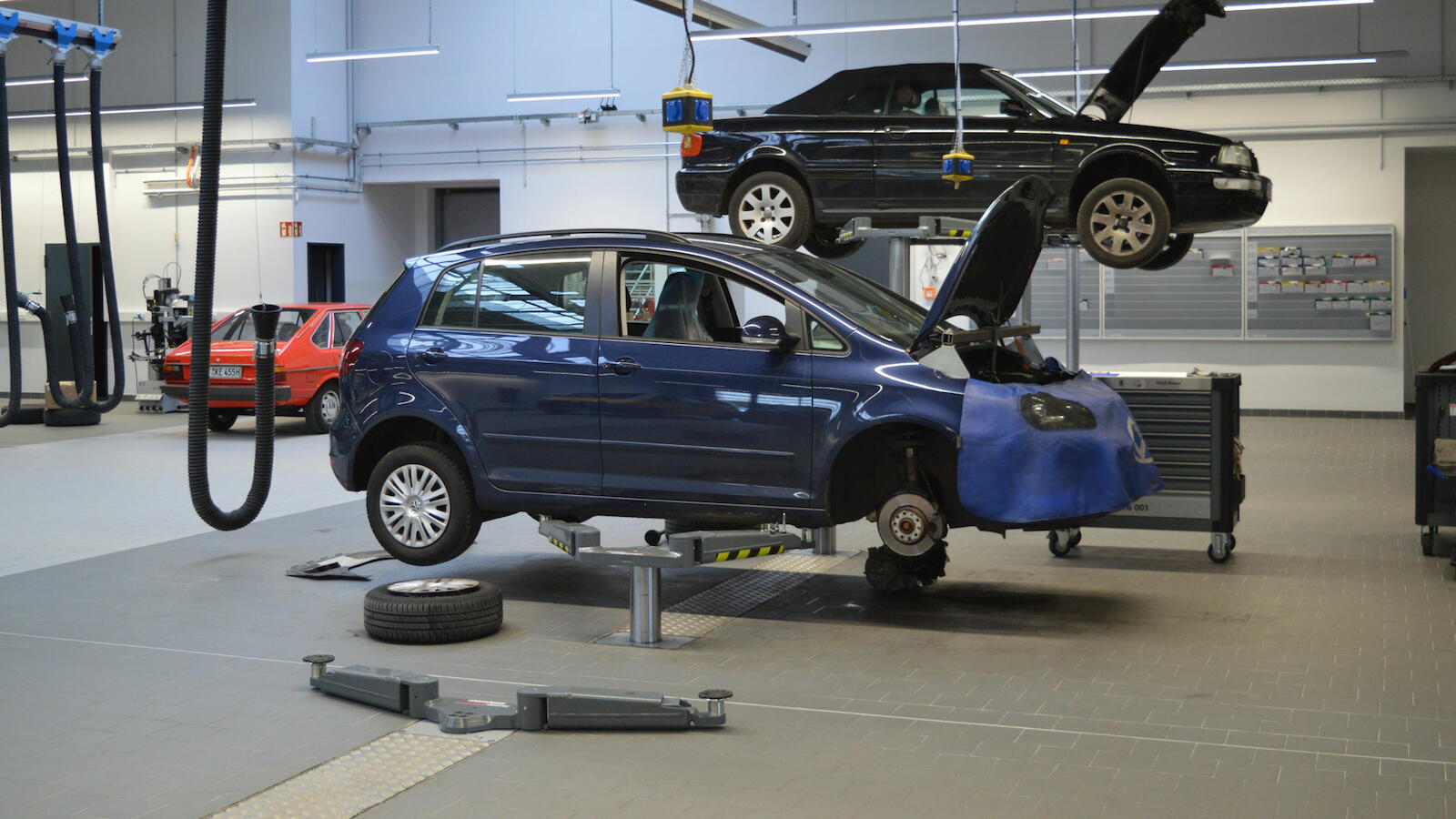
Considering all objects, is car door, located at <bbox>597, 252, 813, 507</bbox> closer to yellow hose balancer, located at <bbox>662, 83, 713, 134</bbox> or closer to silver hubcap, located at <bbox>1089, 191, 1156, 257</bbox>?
yellow hose balancer, located at <bbox>662, 83, 713, 134</bbox>

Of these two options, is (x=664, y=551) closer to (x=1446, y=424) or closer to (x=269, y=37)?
(x=1446, y=424)

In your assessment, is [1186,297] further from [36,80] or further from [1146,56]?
[36,80]

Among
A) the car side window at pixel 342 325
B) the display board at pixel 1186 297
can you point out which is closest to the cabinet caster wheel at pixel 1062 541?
the car side window at pixel 342 325

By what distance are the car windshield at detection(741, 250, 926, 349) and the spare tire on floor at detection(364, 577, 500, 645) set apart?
2009 mm

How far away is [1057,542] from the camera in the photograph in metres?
7.96

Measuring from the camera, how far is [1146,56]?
898 centimetres

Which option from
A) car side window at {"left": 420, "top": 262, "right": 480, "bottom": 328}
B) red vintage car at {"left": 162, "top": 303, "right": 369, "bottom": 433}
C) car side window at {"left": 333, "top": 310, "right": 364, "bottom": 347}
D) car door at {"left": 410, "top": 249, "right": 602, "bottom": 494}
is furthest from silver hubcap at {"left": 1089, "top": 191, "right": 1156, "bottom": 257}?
car side window at {"left": 333, "top": 310, "right": 364, "bottom": 347}

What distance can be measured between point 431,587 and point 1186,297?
13881 mm

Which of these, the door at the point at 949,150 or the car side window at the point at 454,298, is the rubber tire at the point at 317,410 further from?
the car side window at the point at 454,298

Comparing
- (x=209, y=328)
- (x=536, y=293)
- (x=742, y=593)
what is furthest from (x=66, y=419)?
(x=209, y=328)

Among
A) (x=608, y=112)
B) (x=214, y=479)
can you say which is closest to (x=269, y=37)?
(x=608, y=112)

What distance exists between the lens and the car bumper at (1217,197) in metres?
8.69

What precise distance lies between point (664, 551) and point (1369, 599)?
3556 mm

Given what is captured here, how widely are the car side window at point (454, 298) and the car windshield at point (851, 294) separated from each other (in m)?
1.41
